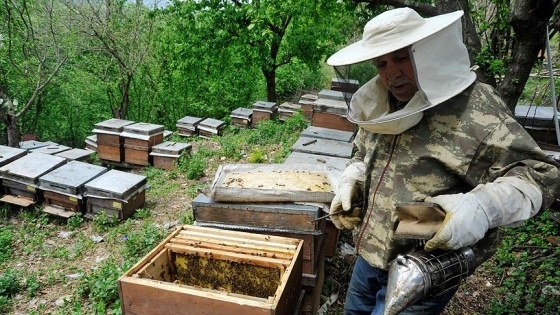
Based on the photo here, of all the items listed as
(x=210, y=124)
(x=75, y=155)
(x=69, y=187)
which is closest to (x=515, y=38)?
(x=69, y=187)

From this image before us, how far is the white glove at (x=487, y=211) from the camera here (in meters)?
1.30

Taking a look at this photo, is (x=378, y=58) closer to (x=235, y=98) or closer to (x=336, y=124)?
(x=336, y=124)

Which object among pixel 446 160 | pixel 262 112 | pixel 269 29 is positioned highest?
pixel 269 29

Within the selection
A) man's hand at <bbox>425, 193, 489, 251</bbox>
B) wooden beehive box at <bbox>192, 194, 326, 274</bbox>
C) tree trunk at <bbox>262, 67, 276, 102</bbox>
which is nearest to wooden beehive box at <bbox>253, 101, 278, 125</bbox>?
tree trunk at <bbox>262, 67, 276, 102</bbox>

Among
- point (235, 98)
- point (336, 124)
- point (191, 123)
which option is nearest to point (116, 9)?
point (191, 123)

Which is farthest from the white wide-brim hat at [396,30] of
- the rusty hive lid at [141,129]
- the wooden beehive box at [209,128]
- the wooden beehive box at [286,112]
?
the wooden beehive box at [286,112]

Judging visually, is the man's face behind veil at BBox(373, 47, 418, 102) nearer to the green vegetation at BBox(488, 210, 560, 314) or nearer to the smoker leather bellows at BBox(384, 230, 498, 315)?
the smoker leather bellows at BBox(384, 230, 498, 315)

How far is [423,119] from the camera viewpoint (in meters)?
1.61

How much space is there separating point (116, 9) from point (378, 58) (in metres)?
11.2

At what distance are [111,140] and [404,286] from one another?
25.5ft

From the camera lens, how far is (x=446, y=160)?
150cm

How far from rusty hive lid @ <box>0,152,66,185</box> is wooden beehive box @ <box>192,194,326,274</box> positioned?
4.08 metres

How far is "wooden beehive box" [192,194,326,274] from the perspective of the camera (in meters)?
2.53

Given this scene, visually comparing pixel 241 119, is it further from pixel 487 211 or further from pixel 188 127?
pixel 487 211
